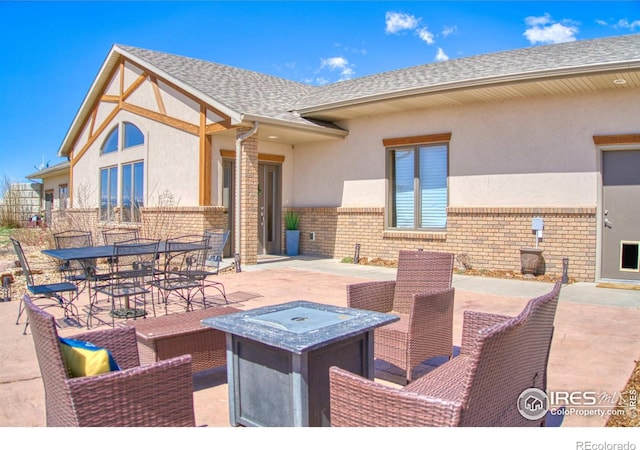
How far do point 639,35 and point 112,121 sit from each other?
1508 centimetres

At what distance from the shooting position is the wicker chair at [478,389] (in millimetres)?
2098

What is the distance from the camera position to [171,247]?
7.08 m

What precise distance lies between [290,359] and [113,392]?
943mm

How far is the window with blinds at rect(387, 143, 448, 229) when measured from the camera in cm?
1120

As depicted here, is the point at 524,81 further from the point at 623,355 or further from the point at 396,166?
the point at 623,355

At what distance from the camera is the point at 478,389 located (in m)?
2.16

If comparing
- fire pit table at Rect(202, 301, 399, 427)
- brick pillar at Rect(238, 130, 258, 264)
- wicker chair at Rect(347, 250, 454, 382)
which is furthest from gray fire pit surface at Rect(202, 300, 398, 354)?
brick pillar at Rect(238, 130, 258, 264)

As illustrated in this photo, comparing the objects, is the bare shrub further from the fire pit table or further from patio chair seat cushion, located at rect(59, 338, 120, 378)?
patio chair seat cushion, located at rect(59, 338, 120, 378)

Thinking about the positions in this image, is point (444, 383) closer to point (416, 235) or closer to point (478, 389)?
point (478, 389)

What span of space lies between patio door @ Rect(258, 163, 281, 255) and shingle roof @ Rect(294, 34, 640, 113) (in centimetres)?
207

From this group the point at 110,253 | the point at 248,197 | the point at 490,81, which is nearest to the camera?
the point at 110,253

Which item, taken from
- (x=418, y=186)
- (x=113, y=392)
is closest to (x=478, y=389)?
(x=113, y=392)

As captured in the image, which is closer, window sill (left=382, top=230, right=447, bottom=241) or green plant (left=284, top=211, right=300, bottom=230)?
window sill (left=382, top=230, right=447, bottom=241)
